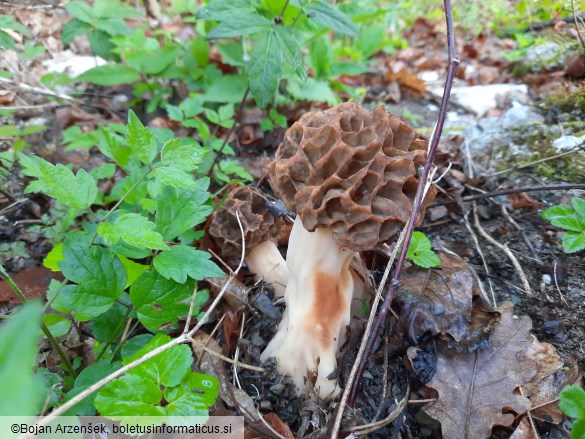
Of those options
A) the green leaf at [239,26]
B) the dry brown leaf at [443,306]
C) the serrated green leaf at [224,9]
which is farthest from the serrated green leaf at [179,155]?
the dry brown leaf at [443,306]

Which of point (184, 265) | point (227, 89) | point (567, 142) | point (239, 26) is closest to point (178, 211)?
point (184, 265)

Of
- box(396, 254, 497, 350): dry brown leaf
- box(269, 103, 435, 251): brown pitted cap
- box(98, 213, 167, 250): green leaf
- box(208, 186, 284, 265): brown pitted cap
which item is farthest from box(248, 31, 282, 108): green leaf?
box(396, 254, 497, 350): dry brown leaf

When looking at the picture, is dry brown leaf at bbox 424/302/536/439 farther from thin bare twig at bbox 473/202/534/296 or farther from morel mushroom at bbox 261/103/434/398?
morel mushroom at bbox 261/103/434/398

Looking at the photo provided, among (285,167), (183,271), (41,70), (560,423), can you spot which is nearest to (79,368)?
(183,271)

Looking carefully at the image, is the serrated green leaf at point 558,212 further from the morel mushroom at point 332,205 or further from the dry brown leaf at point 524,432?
the dry brown leaf at point 524,432

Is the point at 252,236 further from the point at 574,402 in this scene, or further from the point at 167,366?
the point at 574,402
